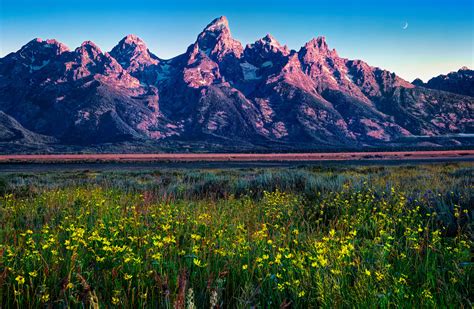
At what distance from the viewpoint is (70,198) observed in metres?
12.1

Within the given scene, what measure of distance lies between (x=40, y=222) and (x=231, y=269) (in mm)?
5415

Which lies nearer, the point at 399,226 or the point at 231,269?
the point at 231,269

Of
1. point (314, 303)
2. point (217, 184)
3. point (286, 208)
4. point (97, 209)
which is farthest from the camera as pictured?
point (217, 184)

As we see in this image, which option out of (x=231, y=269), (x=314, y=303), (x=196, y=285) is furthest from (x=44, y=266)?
(x=314, y=303)

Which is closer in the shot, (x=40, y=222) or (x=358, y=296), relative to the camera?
(x=358, y=296)

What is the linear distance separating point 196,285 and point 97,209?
505 centimetres

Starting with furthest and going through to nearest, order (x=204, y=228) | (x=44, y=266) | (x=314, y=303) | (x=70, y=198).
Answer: (x=70, y=198)
(x=204, y=228)
(x=44, y=266)
(x=314, y=303)

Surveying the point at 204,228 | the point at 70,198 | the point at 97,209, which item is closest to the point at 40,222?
the point at 97,209

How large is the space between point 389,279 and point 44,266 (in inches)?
179

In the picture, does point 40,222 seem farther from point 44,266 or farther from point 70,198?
point 44,266

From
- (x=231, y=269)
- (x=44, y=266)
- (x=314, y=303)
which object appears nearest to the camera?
(x=314, y=303)

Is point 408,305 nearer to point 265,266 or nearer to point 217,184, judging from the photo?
point 265,266

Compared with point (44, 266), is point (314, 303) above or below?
below

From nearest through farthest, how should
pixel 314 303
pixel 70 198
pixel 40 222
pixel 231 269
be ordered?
pixel 314 303, pixel 231 269, pixel 40 222, pixel 70 198
